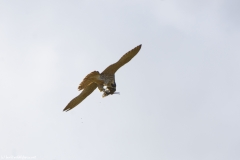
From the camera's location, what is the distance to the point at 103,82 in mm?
51125

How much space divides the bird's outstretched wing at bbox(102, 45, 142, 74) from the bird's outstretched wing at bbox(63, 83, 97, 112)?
1.07 meters

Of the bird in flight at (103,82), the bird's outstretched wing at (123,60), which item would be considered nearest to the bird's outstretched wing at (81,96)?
the bird in flight at (103,82)

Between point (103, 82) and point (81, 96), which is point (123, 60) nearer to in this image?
point (103, 82)

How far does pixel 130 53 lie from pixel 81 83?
2.72 meters

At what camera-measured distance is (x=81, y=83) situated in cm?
5066

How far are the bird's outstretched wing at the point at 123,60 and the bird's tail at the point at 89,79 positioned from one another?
2.27 ft

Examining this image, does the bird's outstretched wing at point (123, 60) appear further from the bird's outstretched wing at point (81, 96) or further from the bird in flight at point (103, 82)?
the bird's outstretched wing at point (81, 96)

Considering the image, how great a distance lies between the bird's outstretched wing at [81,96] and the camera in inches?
2008

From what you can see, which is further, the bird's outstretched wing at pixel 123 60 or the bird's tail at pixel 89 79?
the bird's outstretched wing at pixel 123 60

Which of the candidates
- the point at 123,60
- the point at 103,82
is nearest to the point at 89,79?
the point at 103,82

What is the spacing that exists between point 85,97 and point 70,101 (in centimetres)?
106

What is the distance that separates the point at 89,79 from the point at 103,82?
2.93ft

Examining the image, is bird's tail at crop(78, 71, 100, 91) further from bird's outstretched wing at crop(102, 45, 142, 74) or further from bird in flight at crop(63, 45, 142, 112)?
bird's outstretched wing at crop(102, 45, 142, 74)

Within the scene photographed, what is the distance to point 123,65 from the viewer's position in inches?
2023
